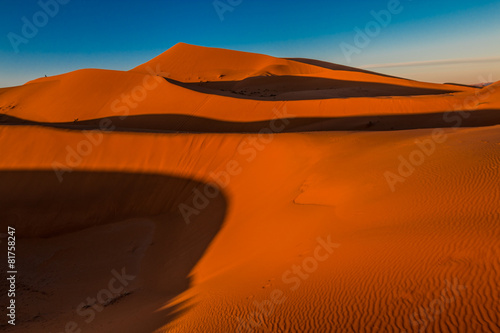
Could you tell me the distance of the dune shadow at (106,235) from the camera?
6836 millimetres

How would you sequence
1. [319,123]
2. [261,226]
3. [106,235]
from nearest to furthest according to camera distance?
[261,226] → [106,235] → [319,123]

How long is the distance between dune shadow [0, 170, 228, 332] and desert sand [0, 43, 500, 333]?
0.05 metres

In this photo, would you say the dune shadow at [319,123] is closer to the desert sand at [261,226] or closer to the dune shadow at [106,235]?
the desert sand at [261,226]

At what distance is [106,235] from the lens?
10.3m

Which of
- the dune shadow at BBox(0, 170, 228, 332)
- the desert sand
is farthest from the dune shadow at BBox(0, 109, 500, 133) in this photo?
the dune shadow at BBox(0, 170, 228, 332)

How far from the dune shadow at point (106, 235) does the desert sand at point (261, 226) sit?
0.05m

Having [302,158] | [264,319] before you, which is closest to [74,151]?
[302,158]

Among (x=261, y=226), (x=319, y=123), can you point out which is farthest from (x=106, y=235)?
(x=319, y=123)

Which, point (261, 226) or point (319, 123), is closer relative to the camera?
point (261, 226)

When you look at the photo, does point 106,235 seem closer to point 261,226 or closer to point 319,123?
point 261,226

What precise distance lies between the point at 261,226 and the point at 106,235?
5553 mm

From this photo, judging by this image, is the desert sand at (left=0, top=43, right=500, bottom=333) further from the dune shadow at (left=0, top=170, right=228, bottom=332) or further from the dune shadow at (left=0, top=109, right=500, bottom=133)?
the dune shadow at (left=0, top=109, right=500, bottom=133)

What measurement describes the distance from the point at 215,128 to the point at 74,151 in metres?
9.17

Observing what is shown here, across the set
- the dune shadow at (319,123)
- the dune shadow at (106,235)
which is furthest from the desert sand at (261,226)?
the dune shadow at (319,123)
